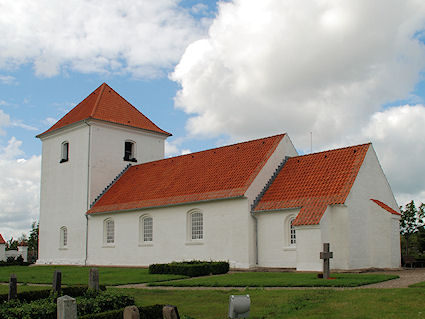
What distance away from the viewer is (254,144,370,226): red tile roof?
21.9 meters

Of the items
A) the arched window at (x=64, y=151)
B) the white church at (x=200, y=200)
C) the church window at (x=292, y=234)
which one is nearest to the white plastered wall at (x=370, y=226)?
the white church at (x=200, y=200)

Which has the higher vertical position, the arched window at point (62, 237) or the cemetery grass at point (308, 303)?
the arched window at point (62, 237)

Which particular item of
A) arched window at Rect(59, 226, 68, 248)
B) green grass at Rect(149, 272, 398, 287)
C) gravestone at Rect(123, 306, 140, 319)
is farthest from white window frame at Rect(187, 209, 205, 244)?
gravestone at Rect(123, 306, 140, 319)

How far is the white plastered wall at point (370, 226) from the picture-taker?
2227cm

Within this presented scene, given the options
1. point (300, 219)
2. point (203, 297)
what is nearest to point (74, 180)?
point (300, 219)

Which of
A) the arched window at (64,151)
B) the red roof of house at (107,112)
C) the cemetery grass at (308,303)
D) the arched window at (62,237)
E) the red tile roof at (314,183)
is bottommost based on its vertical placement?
the cemetery grass at (308,303)

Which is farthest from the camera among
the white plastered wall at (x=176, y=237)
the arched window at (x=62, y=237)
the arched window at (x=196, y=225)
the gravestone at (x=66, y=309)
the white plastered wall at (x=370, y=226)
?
the arched window at (x=62, y=237)

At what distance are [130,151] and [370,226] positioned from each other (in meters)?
19.3

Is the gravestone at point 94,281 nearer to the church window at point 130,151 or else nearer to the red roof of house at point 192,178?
the red roof of house at point 192,178

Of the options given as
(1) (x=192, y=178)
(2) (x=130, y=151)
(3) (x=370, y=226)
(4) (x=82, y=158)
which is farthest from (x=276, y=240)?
(4) (x=82, y=158)

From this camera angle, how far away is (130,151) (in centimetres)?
3653

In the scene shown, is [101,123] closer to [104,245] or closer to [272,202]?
A: [104,245]

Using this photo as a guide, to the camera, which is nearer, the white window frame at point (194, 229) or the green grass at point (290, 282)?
the green grass at point (290, 282)

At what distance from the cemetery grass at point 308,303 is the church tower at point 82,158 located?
2090 centimetres
